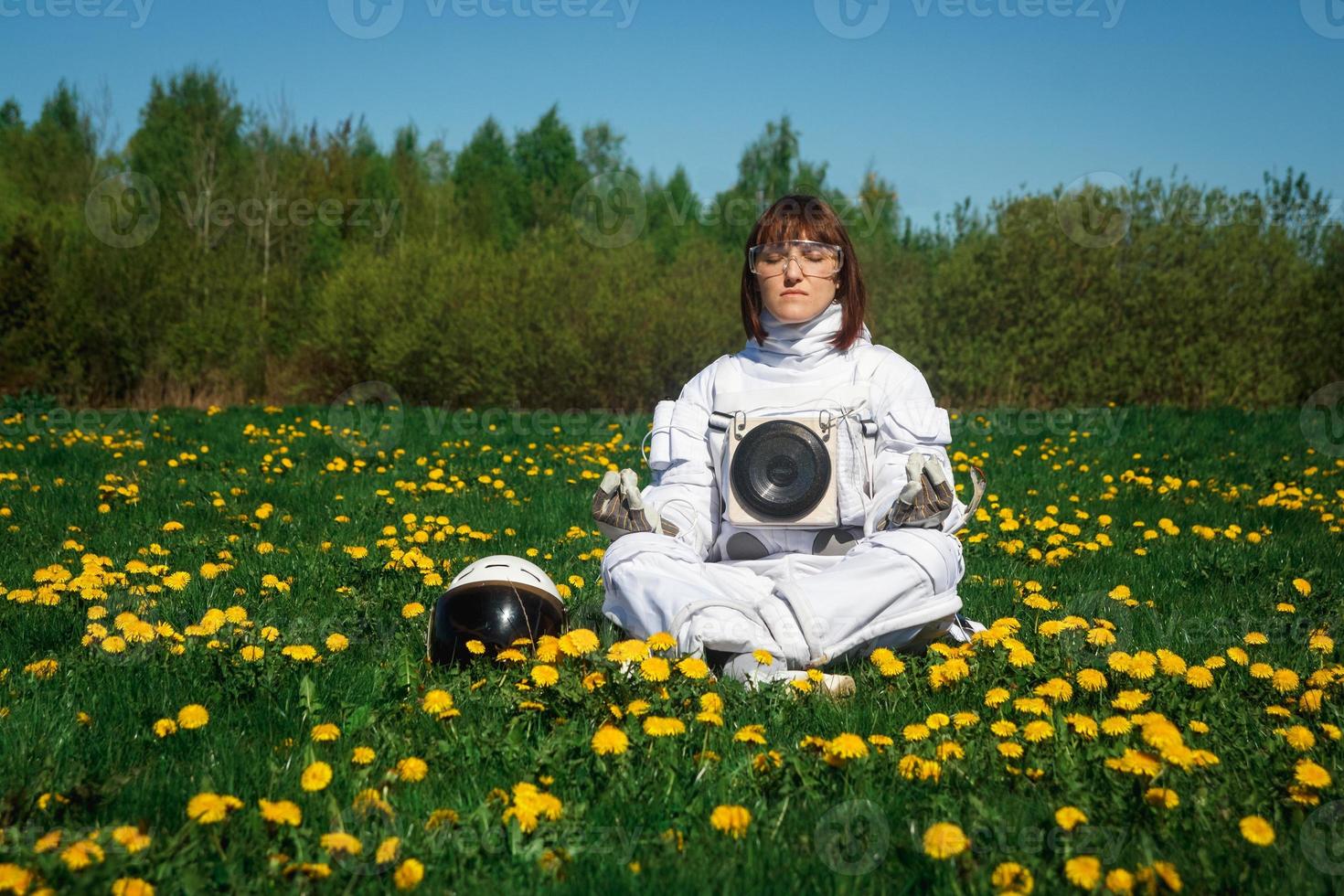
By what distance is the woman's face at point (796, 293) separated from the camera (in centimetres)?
420

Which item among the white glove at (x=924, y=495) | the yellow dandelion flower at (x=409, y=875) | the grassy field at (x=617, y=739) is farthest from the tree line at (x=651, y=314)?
the yellow dandelion flower at (x=409, y=875)

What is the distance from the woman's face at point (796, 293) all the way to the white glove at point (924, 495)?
80cm

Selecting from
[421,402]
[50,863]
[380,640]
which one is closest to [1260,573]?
[380,640]

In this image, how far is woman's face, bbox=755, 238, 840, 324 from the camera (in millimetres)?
4199

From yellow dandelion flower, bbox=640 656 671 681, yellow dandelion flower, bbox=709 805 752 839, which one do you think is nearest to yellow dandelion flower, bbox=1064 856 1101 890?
yellow dandelion flower, bbox=709 805 752 839

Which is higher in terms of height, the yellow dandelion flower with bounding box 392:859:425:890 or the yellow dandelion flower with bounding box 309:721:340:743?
the yellow dandelion flower with bounding box 309:721:340:743

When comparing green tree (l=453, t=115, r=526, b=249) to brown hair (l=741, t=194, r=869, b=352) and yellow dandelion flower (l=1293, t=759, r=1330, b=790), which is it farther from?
yellow dandelion flower (l=1293, t=759, r=1330, b=790)

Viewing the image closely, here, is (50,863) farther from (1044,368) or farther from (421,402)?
(1044,368)

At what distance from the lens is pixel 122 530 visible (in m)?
5.98

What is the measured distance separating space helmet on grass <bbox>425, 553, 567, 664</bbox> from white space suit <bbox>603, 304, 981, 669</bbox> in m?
0.30

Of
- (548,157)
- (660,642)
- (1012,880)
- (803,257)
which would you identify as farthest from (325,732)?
(548,157)

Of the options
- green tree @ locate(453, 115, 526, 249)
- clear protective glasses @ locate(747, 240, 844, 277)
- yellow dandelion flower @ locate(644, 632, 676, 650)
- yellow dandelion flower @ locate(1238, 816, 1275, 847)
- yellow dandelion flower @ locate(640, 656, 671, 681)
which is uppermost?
green tree @ locate(453, 115, 526, 249)

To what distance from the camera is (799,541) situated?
4129mm

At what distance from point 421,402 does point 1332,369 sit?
15.1 metres
